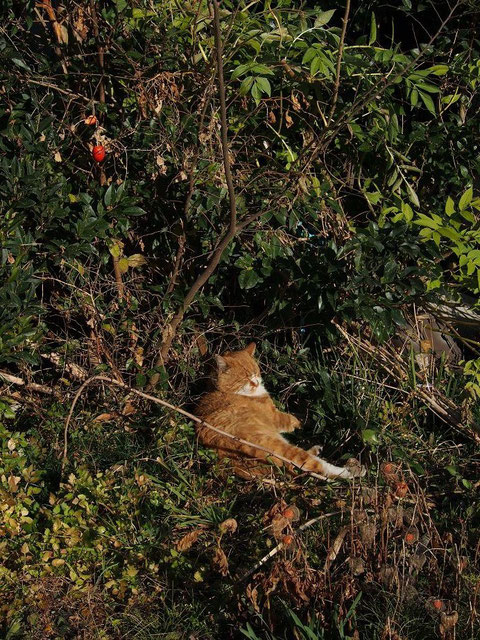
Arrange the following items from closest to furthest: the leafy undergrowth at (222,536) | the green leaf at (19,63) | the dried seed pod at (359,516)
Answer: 1. the leafy undergrowth at (222,536)
2. the dried seed pod at (359,516)
3. the green leaf at (19,63)

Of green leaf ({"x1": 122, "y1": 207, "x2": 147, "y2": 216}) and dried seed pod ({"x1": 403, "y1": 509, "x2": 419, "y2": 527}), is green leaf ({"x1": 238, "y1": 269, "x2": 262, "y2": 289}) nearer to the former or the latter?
green leaf ({"x1": 122, "y1": 207, "x2": 147, "y2": 216})

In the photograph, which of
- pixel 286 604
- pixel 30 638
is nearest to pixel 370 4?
pixel 286 604

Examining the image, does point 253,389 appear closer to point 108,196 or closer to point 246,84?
point 108,196

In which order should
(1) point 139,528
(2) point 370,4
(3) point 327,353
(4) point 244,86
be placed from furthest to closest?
→ (2) point 370,4 < (3) point 327,353 < (4) point 244,86 < (1) point 139,528

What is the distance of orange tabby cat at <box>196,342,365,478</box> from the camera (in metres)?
4.52

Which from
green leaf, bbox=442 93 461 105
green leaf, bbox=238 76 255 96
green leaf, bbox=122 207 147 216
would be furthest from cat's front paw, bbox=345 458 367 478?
green leaf, bbox=442 93 461 105

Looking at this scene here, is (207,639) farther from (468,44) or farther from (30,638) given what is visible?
(468,44)

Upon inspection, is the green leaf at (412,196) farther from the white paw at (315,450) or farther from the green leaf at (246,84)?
the white paw at (315,450)

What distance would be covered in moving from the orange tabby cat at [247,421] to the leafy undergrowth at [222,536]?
118 millimetres

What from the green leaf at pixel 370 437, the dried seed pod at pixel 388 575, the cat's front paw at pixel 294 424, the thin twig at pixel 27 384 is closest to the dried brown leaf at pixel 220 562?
the dried seed pod at pixel 388 575

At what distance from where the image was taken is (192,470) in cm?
461

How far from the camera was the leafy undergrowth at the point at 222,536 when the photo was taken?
3318mm

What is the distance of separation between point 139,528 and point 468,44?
13.5 ft

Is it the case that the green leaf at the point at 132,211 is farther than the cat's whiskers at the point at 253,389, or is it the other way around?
the cat's whiskers at the point at 253,389
